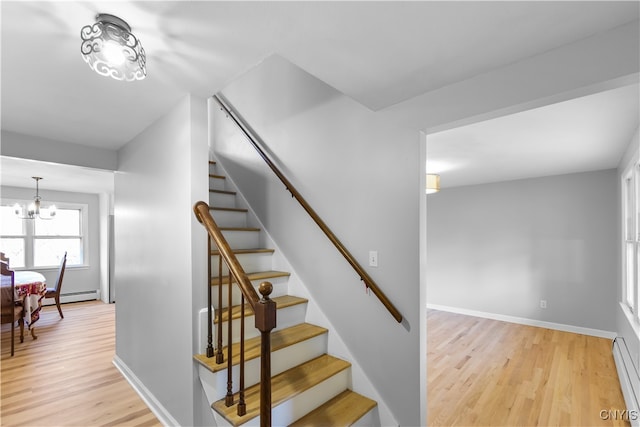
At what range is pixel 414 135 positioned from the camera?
1792 millimetres

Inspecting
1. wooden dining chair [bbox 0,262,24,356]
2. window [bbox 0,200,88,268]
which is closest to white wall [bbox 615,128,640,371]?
wooden dining chair [bbox 0,262,24,356]

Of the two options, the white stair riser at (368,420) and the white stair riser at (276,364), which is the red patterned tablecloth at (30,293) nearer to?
the white stair riser at (276,364)

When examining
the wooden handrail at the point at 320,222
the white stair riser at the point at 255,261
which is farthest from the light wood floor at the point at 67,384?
the wooden handrail at the point at 320,222

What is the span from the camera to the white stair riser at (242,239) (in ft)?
8.88

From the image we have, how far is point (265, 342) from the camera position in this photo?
4.50 feet

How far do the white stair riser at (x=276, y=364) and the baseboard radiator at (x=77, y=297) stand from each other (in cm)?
598

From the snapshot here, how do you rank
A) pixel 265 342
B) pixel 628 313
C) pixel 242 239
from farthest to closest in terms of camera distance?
pixel 628 313
pixel 242 239
pixel 265 342

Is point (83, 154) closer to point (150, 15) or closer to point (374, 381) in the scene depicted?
point (150, 15)

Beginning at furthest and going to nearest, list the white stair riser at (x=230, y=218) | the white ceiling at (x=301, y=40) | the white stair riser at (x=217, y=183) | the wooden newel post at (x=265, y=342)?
the white stair riser at (x=217, y=183), the white stair riser at (x=230, y=218), the wooden newel post at (x=265, y=342), the white ceiling at (x=301, y=40)

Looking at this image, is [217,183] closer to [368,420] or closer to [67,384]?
[67,384]

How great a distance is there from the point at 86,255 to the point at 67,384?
4.55m

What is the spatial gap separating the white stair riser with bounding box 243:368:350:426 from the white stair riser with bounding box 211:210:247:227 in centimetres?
167

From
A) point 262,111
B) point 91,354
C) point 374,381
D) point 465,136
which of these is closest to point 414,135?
point 465,136

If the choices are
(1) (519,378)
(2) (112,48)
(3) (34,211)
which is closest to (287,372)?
(2) (112,48)
